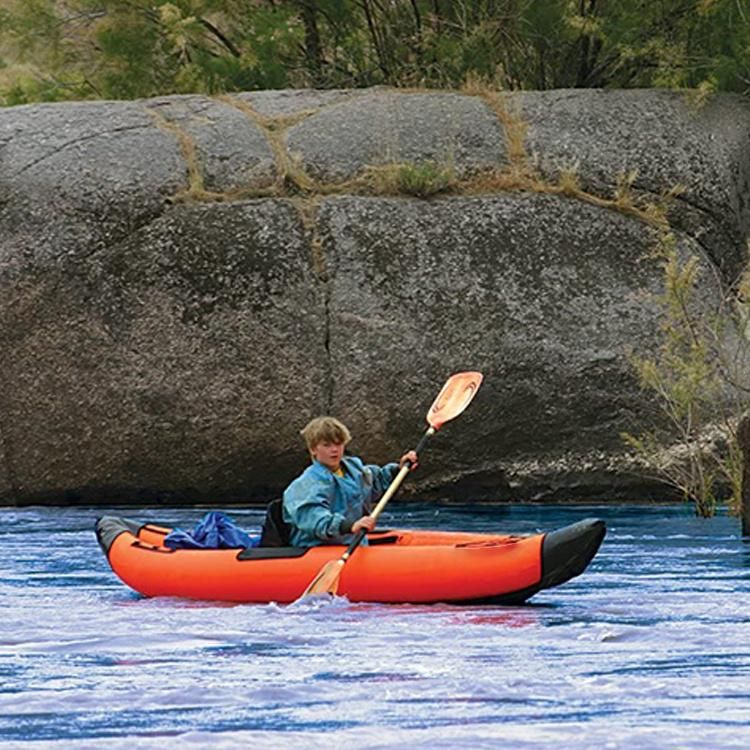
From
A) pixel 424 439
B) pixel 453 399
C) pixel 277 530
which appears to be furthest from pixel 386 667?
pixel 453 399

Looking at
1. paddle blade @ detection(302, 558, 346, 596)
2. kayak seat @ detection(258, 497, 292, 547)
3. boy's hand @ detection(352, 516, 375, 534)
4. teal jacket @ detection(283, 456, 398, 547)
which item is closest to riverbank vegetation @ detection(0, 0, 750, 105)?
teal jacket @ detection(283, 456, 398, 547)

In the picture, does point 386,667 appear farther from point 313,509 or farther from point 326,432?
point 326,432

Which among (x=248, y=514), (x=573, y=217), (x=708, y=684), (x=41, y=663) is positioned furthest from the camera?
(x=573, y=217)

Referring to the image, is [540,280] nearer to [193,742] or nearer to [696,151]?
[696,151]

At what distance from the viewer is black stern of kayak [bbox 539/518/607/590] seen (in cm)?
979

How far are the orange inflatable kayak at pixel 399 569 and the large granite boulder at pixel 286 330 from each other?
19.2ft

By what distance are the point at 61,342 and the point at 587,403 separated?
4206 mm

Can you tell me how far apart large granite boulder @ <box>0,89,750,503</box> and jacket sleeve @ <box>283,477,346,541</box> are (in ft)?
19.3

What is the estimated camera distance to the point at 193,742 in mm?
6473

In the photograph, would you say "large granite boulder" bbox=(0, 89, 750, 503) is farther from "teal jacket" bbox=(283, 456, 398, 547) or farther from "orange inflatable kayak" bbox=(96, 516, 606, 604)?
"orange inflatable kayak" bbox=(96, 516, 606, 604)

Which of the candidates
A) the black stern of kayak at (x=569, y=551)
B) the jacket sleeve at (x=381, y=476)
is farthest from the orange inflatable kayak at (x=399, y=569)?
the jacket sleeve at (x=381, y=476)

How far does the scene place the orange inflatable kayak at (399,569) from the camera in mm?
9844

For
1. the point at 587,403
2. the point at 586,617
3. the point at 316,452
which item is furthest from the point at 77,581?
the point at 587,403

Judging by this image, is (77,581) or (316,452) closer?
(316,452)
